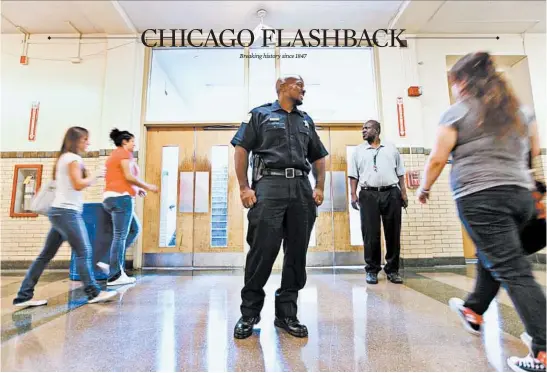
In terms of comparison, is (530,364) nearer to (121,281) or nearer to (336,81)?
(121,281)

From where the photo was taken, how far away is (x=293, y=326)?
5.28ft

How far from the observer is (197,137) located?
→ 448 cm

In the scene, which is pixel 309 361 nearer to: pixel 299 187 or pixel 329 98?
pixel 299 187

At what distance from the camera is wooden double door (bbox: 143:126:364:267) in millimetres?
4254

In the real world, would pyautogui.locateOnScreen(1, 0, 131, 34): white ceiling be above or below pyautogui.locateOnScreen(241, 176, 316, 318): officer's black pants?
above

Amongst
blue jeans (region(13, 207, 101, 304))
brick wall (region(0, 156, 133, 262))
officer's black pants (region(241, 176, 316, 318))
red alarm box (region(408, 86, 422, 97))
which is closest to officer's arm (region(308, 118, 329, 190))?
officer's black pants (region(241, 176, 316, 318))

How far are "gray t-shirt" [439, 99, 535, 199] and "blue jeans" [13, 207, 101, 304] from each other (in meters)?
2.43

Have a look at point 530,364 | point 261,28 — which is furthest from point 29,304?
point 261,28

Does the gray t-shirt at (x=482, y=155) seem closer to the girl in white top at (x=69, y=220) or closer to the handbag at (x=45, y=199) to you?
the girl in white top at (x=69, y=220)

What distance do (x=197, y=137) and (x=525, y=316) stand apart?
13.6ft

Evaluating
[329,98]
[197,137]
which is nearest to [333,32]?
[329,98]

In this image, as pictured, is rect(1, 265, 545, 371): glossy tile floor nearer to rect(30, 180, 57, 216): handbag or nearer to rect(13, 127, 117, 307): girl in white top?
→ rect(13, 127, 117, 307): girl in white top

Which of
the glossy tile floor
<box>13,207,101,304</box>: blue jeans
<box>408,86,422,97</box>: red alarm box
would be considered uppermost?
<box>408,86,422,97</box>: red alarm box

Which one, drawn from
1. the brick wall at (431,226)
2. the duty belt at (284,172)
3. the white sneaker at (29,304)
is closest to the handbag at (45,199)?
the white sneaker at (29,304)
